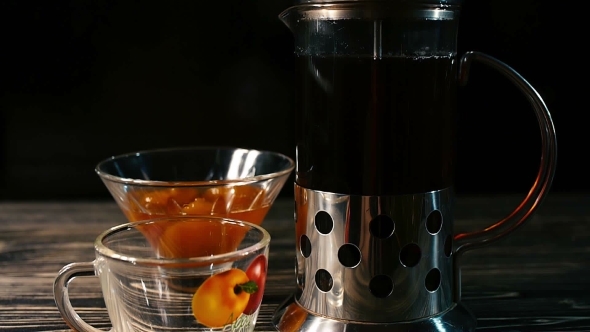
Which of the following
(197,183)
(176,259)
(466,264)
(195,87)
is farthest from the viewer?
(195,87)

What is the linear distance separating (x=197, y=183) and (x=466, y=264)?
14.4 inches

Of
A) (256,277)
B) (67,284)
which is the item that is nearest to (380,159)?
(256,277)

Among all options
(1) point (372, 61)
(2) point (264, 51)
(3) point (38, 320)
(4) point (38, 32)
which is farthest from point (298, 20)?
(4) point (38, 32)

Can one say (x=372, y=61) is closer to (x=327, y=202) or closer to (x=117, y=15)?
(x=327, y=202)

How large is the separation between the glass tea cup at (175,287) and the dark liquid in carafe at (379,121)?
0.31 feet

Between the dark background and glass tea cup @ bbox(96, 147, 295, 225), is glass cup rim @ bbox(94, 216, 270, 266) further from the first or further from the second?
the dark background

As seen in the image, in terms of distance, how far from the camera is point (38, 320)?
66 centimetres

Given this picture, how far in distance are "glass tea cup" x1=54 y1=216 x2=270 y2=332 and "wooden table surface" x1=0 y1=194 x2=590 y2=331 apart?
0.32 feet

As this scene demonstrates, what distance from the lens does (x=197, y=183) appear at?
26.3 inches

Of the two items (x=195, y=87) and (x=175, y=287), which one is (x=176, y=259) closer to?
(x=175, y=287)

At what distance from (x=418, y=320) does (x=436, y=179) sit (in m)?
0.12

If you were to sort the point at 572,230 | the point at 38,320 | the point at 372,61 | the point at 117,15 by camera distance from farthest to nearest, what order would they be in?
the point at 117,15 < the point at 572,230 < the point at 38,320 < the point at 372,61

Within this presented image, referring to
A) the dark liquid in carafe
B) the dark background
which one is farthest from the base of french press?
the dark background

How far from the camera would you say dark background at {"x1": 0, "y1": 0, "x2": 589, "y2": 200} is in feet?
3.79
